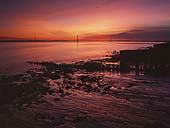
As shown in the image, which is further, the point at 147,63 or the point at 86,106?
the point at 147,63

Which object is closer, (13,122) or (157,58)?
(13,122)

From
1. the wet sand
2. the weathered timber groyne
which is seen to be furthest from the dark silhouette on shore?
the wet sand

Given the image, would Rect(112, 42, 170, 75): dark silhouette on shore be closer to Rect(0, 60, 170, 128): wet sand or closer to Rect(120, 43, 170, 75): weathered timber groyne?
Rect(120, 43, 170, 75): weathered timber groyne

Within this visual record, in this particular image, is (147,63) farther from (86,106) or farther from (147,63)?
(86,106)

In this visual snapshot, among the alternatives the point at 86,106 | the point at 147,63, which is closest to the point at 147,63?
the point at 147,63

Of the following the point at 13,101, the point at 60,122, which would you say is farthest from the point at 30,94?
the point at 60,122

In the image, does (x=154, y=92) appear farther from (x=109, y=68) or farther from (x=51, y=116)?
(x=109, y=68)

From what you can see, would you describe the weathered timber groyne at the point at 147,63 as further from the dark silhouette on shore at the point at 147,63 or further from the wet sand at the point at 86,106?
the wet sand at the point at 86,106

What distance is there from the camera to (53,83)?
1992 centimetres

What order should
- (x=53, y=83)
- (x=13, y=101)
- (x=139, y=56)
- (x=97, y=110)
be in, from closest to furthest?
(x=97, y=110) < (x=13, y=101) < (x=53, y=83) < (x=139, y=56)

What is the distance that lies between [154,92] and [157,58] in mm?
22092

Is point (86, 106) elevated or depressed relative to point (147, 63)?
depressed

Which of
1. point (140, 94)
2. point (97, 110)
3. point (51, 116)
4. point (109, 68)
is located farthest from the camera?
point (109, 68)

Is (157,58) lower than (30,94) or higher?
higher
